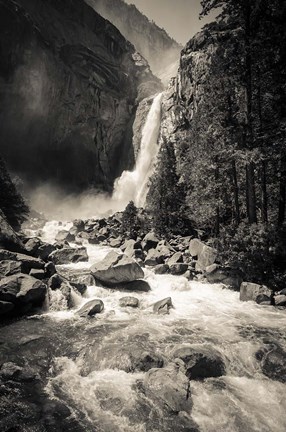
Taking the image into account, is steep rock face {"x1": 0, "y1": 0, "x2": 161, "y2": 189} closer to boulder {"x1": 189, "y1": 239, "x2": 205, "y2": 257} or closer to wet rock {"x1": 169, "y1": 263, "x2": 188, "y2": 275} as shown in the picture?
boulder {"x1": 189, "y1": 239, "x2": 205, "y2": 257}

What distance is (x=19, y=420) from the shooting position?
570cm

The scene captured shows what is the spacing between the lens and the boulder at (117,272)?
14671 mm

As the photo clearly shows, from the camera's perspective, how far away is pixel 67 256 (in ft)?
65.6

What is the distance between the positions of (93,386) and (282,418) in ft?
13.5

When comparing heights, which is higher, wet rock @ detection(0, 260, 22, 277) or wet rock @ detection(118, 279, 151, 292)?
wet rock @ detection(0, 260, 22, 277)

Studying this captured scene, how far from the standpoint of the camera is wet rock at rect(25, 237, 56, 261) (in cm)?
1769

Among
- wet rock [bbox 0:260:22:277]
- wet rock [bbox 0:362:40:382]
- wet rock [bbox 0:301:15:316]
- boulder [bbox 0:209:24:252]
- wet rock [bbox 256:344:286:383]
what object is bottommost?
wet rock [bbox 256:344:286:383]

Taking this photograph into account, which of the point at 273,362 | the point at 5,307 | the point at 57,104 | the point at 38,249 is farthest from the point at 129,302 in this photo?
the point at 57,104

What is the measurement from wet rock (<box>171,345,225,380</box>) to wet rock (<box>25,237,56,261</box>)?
39.3 feet

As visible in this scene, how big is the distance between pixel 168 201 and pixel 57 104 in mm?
45057

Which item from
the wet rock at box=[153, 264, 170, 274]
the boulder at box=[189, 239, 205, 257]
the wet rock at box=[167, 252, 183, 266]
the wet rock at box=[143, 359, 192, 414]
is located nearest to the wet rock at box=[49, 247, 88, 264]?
the wet rock at box=[153, 264, 170, 274]

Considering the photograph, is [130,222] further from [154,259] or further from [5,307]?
[5,307]

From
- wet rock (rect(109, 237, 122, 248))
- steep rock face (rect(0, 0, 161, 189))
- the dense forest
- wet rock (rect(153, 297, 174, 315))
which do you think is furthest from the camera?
steep rock face (rect(0, 0, 161, 189))

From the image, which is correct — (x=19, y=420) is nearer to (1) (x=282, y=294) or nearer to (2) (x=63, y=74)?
(1) (x=282, y=294)
